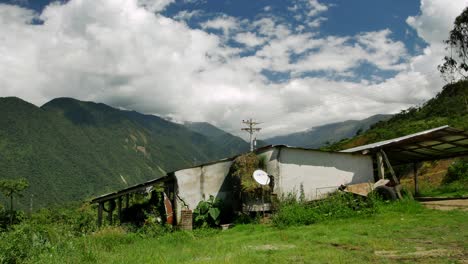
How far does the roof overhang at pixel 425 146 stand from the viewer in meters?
16.3

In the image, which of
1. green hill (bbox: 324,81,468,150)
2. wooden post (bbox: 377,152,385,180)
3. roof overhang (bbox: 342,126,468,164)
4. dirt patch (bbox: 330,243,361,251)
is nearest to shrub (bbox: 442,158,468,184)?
roof overhang (bbox: 342,126,468,164)

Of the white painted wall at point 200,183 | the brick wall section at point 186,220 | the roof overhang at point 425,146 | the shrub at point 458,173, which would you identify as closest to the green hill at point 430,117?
the shrub at point 458,173

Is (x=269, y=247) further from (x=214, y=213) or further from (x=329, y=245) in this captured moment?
(x=214, y=213)

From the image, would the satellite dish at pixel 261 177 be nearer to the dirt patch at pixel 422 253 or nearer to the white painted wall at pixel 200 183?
the white painted wall at pixel 200 183

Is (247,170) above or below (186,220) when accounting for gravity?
above

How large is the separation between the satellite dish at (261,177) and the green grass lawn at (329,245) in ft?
7.61

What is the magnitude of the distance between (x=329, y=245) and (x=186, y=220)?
7907mm

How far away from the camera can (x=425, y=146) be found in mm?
18812

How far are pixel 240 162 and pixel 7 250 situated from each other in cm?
972

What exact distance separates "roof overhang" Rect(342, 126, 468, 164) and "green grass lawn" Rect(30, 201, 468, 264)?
3973 millimetres

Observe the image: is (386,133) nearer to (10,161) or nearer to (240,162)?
(240,162)

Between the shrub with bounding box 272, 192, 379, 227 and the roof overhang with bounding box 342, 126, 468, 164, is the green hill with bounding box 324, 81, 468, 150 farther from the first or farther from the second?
the shrub with bounding box 272, 192, 379, 227

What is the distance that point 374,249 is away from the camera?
8281 mm

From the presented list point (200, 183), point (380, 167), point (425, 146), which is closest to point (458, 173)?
point (425, 146)
